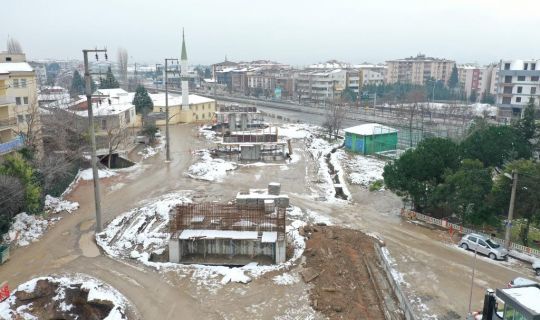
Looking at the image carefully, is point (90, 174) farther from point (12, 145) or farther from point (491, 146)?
point (491, 146)

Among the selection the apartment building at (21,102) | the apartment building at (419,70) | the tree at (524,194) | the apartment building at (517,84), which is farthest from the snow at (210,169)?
the apartment building at (419,70)

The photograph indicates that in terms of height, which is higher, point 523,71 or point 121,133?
point 523,71

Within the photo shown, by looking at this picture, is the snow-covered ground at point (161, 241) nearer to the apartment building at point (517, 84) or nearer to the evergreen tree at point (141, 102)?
the evergreen tree at point (141, 102)

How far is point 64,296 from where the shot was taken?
1471 centimetres

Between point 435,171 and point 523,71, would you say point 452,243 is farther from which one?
point 523,71

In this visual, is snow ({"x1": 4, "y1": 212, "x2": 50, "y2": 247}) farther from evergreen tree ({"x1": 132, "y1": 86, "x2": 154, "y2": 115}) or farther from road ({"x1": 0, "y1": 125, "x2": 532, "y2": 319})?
evergreen tree ({"x1": 132, "y1": 86, "x2": 154, "y2": 115})

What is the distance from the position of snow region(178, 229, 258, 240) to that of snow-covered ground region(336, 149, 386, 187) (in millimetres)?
13587

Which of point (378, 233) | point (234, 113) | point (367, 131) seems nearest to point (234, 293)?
point (378, 233)

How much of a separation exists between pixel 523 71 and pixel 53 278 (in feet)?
213

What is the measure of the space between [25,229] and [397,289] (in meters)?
16.0

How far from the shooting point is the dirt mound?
13578mm

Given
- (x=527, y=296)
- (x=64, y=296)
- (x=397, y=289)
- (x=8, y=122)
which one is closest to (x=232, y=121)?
(x=8, y=122)

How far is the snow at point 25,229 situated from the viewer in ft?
59.5

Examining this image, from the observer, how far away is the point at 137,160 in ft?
115
